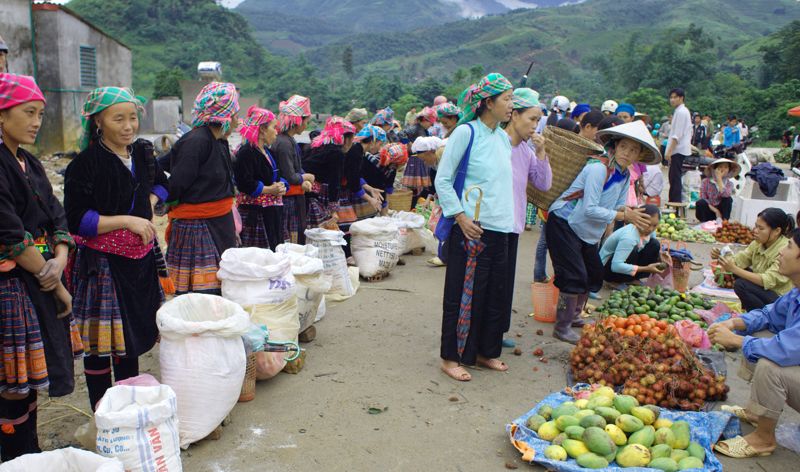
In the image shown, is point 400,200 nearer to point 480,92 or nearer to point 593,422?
point 480,92

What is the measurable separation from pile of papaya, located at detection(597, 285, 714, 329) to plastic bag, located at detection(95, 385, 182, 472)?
12.2 feet

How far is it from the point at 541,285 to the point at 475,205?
1.70 m

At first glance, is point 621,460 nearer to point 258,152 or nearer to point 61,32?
point 258,152

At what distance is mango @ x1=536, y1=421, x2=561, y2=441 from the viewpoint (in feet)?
11.2

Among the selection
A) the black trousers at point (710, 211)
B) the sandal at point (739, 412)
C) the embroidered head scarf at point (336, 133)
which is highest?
the embroidered head scarf at point (336, 133)

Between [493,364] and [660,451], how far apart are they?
4.73ft

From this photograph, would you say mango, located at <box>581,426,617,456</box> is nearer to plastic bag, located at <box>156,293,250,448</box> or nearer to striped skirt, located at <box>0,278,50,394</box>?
plastic bag, located at <box>156,293,250,448</box>

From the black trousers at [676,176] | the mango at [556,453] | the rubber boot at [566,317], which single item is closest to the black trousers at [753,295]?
the rubber boot at [566,317]

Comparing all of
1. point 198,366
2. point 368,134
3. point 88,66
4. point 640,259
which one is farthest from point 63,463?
point 88,66

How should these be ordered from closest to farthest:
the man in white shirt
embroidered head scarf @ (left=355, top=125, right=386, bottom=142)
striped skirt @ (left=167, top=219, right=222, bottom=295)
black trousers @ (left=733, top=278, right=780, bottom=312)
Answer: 1. striped skirt @ (left=167, top=219, right=222, bottom=295)
2. black trousers @ (left=733, top=278, right=780, bottom=312)
3. embroidered head scarf @ (left=355, top=125, right=386, bottom=142)
4. the man in white shirt

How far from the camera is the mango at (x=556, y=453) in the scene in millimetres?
3254

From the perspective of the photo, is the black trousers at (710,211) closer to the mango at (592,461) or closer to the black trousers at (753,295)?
the black trousers at (753,295)

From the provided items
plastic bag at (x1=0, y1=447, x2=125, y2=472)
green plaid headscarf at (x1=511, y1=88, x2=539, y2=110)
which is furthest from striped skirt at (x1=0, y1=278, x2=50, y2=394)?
Result: green plaid headscarf at (x1=511, y1=88, x2=539, y2=110)

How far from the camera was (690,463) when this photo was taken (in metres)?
3.17
